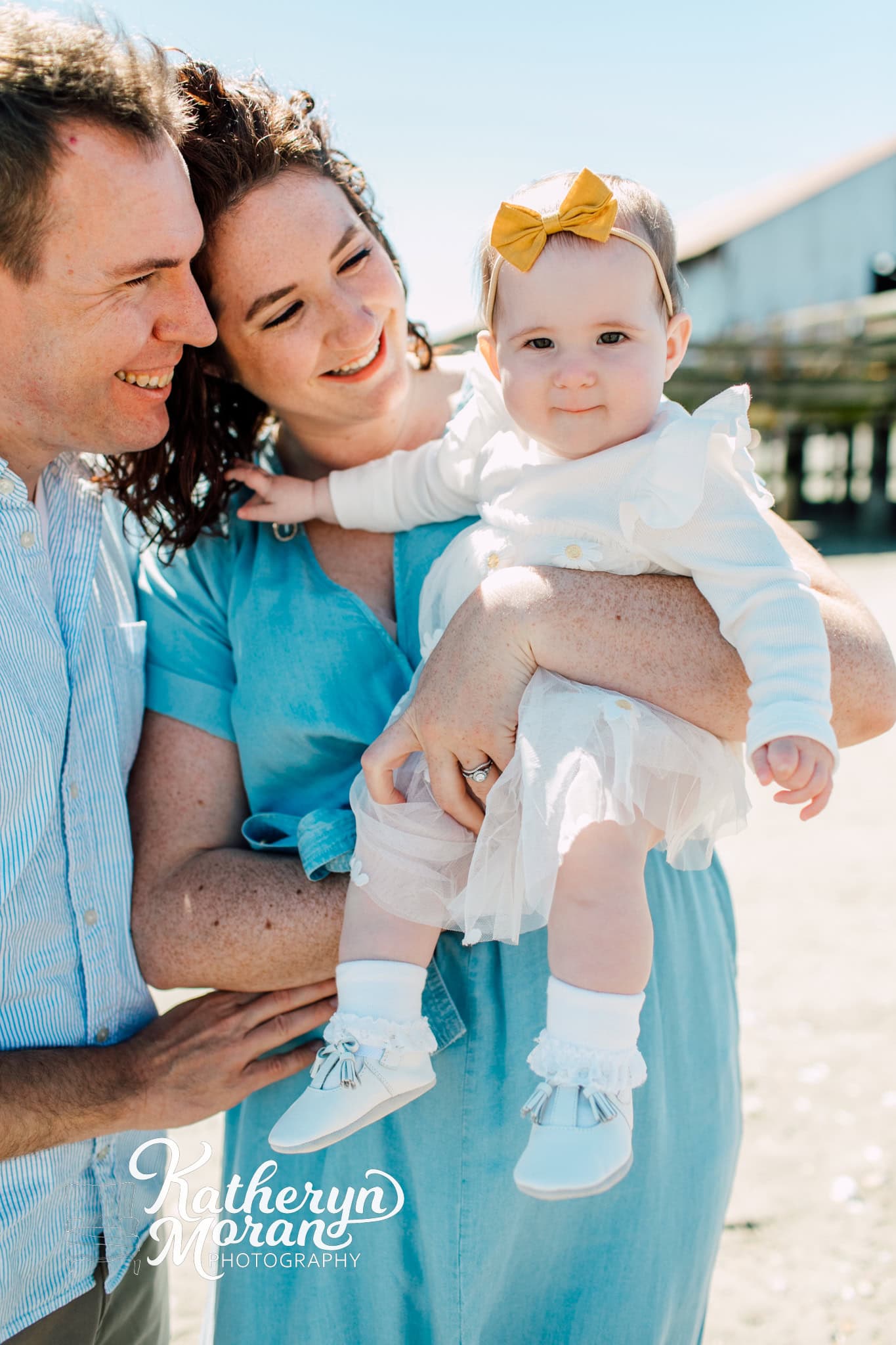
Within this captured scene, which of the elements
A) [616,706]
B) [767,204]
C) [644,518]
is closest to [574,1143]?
[616,706]

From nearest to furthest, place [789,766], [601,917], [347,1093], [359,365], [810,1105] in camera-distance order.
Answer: [789,766], [601,917], [347,1093], [359,365], [810,1105]

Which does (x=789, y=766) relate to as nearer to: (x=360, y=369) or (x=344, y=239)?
(x=360, y=369)

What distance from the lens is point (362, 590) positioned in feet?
7.71

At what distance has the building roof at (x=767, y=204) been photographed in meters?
25.3

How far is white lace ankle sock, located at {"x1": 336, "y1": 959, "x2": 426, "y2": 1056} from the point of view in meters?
1.87

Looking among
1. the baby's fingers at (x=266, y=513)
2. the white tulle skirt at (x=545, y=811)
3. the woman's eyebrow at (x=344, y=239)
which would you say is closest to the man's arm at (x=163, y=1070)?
the white tulle skirt at (x=545, y=811)

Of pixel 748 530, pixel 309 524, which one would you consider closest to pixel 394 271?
pixel 309 524

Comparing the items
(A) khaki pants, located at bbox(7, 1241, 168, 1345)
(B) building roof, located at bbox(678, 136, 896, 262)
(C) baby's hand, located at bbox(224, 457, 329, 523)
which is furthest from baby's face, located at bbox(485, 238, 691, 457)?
(B) building roof, located at bbox(678, 136, 896, 262)

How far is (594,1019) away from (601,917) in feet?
0.49

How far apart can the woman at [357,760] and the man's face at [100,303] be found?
0.21 meters

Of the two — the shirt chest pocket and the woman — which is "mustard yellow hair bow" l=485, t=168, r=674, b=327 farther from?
the shirt chest pocket

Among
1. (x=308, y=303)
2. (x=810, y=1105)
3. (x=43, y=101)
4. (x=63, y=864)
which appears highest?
(x=43, y=101)

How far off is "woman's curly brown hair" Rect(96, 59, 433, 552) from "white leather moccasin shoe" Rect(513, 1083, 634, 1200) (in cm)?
137

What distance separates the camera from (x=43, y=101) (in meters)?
1.85
